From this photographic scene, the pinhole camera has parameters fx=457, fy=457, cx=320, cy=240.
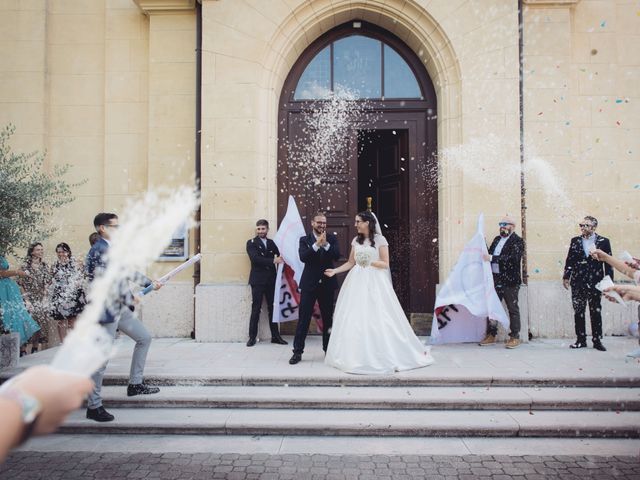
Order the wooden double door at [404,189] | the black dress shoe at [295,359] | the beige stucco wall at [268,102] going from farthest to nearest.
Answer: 1. the wooden double door at [404,189]
2. the beige stucco wall at [268,102]
3. the black dress shoe at [295,359]

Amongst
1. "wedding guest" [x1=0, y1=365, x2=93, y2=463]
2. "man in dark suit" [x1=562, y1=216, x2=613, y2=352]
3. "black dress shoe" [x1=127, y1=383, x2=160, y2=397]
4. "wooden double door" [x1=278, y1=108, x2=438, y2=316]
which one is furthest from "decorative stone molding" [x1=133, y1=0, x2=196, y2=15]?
"wedding guest" [x1=0, y1=365, x2=93, y2=463]

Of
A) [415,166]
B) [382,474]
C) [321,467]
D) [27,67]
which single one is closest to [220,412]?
[321,467]

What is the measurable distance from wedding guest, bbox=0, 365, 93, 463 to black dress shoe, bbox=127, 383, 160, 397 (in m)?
4.65

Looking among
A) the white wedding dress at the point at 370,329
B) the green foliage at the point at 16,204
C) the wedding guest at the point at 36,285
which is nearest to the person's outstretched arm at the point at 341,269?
the white wedding dress at the point at 370,329

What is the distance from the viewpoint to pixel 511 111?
8109 millimetres

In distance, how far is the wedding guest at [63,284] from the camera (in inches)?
309

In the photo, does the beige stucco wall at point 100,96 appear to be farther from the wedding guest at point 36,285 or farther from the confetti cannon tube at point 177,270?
the confetti cannon tube at point 177,270

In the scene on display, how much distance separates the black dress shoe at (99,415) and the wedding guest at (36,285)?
13.2 ft

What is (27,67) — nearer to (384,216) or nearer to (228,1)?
(228,1)

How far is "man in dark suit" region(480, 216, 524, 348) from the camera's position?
299 inches

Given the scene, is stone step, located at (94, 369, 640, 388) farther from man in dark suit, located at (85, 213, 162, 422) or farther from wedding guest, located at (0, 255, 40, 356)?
wedding guest, located at (0, 255, 40, 356)

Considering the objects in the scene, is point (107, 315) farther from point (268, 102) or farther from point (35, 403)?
point (268, 102)

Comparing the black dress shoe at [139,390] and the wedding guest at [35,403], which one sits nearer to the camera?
the wedding guest at [35,403]

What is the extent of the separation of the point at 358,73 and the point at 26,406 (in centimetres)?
889
